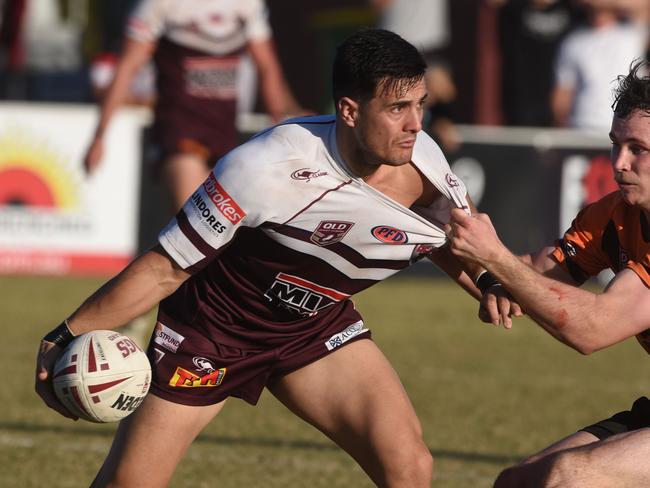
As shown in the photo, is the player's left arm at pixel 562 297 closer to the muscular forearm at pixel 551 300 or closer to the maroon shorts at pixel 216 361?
the muscular forearm at pixel 551 300

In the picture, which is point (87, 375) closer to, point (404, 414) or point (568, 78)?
point (404, 414)

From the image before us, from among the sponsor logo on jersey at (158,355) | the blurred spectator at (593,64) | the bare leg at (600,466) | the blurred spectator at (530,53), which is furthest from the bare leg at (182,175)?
the blurred spectator at (530,53)

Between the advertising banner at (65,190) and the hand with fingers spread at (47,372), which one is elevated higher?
the hand with fingers spread at (47,372)

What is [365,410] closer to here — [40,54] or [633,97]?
[633,97]

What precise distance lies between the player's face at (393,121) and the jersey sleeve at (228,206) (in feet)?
1.02

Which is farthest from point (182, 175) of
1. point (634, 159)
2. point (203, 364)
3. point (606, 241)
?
point (634, 159)

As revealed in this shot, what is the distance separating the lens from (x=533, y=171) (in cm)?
1422

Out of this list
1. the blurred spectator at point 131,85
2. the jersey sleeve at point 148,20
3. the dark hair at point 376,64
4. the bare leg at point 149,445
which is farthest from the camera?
the blurred spectator at point 131,85

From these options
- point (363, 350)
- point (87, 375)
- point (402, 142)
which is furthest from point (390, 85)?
point (87, 375)

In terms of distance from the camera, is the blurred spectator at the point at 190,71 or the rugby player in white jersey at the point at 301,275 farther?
the blurred spectator at the point at 190,71

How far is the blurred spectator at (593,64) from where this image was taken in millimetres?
13875

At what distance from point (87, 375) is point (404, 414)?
1175 millimetres

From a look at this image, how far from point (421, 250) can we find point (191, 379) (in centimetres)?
97

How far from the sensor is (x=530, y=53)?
1656cm
